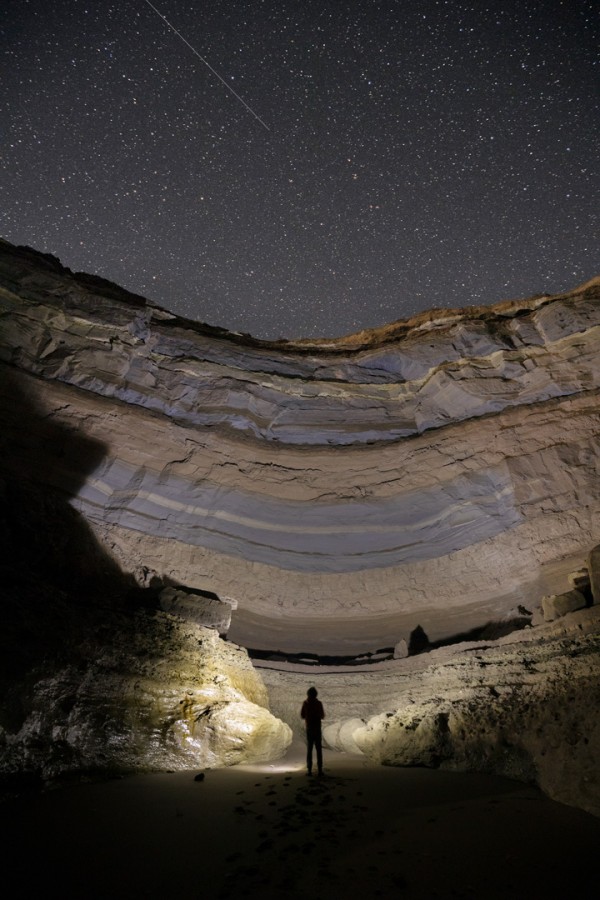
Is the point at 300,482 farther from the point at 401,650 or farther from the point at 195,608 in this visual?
the point at 401,650

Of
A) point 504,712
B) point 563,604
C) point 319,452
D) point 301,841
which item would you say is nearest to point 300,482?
point 319,452

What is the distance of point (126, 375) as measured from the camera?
11.4m

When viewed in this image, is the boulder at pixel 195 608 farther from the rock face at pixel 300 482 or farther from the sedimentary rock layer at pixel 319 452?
the sedimentary rock layer at pixel 319 452

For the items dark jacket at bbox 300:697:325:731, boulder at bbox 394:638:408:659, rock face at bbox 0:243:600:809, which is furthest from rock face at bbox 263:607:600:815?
dark jacket at bbox 300:697:325:731

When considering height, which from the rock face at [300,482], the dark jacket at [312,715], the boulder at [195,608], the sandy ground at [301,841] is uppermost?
the rock face at [300,482]

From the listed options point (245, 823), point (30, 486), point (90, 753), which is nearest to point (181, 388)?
point (30, 486)

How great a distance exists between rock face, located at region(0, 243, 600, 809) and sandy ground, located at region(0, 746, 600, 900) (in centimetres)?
250

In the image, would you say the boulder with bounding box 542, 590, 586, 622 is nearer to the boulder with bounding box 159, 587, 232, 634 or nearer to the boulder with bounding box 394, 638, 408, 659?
the boulder with bounding box 394, 638, 408, 659

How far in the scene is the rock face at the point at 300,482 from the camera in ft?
31.0

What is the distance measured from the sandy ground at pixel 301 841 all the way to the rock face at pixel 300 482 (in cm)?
250

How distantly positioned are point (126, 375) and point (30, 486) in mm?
3367

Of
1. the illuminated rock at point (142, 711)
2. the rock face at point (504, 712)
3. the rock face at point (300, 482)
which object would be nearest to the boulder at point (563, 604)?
the rock face at point (300, 482)

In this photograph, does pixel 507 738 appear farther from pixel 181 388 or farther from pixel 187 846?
pixel 181 388

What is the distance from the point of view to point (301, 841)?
12.0ft
